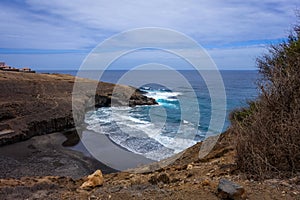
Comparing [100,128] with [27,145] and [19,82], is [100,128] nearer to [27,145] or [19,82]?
[27,145]

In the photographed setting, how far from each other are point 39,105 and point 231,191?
93.4ft

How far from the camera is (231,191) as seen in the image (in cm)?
392

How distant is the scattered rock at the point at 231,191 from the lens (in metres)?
3.92

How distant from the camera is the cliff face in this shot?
75.0ft

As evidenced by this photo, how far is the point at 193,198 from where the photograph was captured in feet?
13.4

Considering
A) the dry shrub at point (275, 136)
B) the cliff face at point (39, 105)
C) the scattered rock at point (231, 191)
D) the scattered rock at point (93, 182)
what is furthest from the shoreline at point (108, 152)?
the scattered rock at point (231, 191)

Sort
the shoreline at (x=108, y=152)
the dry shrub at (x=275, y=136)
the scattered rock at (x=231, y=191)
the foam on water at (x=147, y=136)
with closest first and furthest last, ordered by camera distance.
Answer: the scattered rock at (x=231, y=191)
the dry shrub at (x=275, y=136)
the shoreline at (x=108, y=152)
the foam on water at (x=147, y=136)

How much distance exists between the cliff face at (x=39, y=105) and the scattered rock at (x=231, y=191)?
1994 cm

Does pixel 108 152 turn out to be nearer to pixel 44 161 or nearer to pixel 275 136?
pixel 44 161

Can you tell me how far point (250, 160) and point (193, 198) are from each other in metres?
1.46

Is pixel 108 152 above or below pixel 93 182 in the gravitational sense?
below

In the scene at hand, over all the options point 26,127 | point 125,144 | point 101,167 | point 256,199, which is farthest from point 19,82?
point 256,199

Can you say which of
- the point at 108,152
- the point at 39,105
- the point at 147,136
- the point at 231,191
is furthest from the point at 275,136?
the point at 39,105

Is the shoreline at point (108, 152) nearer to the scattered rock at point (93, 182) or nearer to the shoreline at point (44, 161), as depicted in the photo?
the shoreline at point (44, 161)
